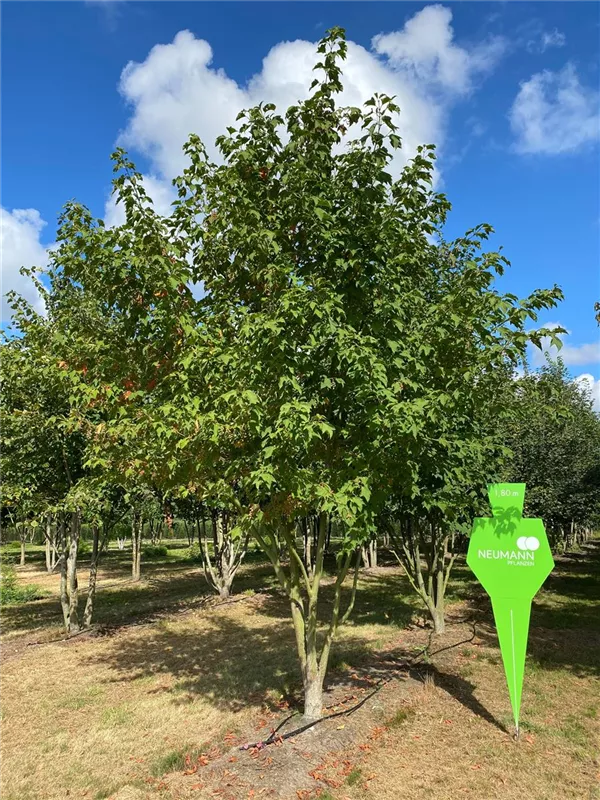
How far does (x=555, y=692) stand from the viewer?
7176 millimetres

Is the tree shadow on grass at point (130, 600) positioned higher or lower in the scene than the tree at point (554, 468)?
lower

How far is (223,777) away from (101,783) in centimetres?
121

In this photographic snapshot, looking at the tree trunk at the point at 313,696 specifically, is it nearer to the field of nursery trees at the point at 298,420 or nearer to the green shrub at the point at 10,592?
the field of nursery trees at the point at 298,420

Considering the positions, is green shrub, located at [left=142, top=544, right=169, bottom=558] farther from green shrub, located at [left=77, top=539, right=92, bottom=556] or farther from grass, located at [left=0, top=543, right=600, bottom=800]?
grass, located at [left=0, top=543, right=600, bottom=800]

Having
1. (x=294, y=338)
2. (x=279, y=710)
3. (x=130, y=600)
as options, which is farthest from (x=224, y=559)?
(x=294, y=338)

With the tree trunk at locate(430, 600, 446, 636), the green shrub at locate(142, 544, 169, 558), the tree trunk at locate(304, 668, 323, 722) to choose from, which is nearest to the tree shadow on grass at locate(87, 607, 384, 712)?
the tree trunk at locate(304, 668, 323, 722)

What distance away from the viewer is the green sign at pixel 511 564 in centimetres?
593

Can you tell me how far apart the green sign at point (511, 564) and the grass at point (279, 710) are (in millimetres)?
921

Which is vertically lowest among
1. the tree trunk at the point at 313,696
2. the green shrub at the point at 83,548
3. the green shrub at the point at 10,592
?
the green shrub at the point at 83,548

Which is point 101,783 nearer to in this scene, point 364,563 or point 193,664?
point 193,664

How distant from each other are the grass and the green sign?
92cm

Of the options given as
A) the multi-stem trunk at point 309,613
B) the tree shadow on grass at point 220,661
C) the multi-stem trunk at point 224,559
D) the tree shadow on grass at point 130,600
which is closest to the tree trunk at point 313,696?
the multi-stem trunk at point 309,613

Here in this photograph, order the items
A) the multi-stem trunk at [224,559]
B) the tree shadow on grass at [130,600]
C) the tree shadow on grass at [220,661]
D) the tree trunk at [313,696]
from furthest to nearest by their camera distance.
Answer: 1. the multi-stem trunk at [224,559]
2. the tree shadow on grass at [130,600]
3. the tree shadow on grass at [220,661]
4. the tree trunk at [313,696]

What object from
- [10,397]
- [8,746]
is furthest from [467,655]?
[10,397]
